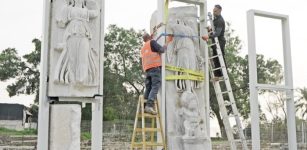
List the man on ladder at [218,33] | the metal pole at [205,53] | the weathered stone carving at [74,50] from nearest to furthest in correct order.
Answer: the weathered stone carving at [74,50] → the metal pole at [205,53] → the man on ladder at [218,33]

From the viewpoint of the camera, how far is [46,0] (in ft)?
18.0

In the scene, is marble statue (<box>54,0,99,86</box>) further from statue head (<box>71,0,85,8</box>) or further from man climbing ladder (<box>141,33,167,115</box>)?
man climbing ladder (<box>141,33,167,115</box>)

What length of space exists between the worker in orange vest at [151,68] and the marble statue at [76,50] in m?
0.95

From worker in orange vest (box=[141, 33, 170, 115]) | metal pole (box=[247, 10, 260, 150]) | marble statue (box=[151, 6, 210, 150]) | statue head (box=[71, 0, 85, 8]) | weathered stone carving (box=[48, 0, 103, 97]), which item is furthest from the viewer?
metal pole (box=[247, 10, 260, 150])

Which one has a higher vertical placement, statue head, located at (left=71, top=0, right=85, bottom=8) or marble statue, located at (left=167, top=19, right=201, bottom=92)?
statue head, located at (left=71, top=0, right=85, bottom=8)

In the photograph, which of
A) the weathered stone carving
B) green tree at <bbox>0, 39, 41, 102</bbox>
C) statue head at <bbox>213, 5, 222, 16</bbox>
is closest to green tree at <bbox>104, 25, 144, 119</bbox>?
green tree at <bbox>0, 39, 41, 102</bbox>

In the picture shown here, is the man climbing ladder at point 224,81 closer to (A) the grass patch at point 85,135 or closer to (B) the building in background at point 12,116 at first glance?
(A) the grass patch at point 85,135

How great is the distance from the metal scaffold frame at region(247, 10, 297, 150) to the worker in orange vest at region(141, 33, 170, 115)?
56.6 inches

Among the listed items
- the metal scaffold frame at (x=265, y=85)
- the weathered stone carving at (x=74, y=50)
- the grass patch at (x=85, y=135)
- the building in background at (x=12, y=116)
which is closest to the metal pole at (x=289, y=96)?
the metal scaffold frame at (x=265, y=85)

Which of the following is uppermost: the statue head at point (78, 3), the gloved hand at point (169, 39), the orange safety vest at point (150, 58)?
the statue head at point (78, 3)

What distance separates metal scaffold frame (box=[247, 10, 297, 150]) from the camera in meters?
6.16

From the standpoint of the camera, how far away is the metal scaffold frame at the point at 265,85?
6.16m

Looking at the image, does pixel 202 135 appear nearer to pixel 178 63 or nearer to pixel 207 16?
pixel 178 63

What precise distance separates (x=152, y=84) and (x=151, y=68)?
0.28 metres
